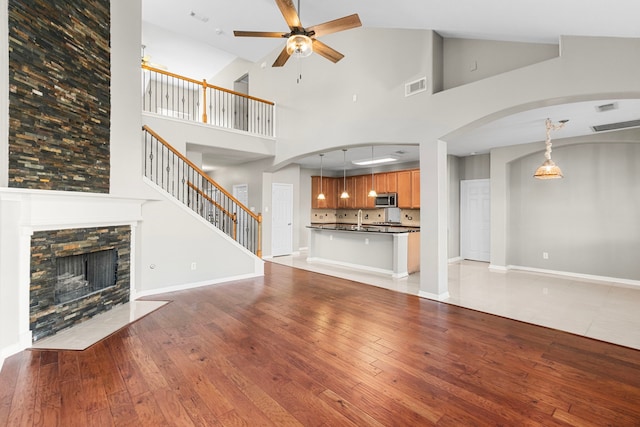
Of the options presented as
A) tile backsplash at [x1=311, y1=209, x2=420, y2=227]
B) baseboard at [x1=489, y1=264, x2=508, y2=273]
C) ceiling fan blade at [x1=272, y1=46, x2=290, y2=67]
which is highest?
ceiling fan blade at [x1=272, y1=46, x2=290, y2=67]

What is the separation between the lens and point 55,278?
125 inches

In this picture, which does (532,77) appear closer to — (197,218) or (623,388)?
(623,388)

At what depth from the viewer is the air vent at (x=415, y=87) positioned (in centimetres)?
464

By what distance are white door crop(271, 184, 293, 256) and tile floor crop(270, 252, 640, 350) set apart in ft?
6.32

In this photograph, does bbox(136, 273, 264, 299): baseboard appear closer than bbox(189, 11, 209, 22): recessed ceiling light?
Yes

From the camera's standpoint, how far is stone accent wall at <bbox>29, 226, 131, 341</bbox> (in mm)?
2975

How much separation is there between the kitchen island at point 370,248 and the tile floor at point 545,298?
264 mm

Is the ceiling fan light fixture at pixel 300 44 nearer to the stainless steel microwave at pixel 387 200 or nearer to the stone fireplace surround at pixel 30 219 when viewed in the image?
the stone fireplace surround at pixel 30 219

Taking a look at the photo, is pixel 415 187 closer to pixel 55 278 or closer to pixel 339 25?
pixel 339 25

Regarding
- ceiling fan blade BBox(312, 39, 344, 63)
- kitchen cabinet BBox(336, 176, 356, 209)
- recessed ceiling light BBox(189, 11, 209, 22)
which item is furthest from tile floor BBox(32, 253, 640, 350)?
recessed ceiling light BBox(189, 11, 209, 22)

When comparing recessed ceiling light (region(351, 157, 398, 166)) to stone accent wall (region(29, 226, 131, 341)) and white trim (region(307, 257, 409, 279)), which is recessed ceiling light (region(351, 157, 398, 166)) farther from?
stone accent wall (region(29, 226, 131, 341))

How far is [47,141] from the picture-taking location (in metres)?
3.10

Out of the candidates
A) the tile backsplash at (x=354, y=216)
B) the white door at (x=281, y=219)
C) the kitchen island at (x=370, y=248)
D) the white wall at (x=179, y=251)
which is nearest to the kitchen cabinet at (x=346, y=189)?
the tile backsplash at (x=354, y=216)

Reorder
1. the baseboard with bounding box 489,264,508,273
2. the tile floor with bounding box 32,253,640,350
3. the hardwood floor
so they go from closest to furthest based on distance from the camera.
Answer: the hardwood floor
the tile floor with bounding box 32,253,640,350
the baseboard with bounding box 489,264,508,273
